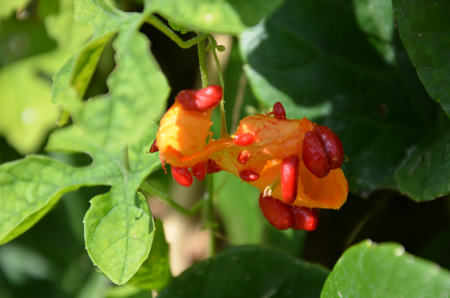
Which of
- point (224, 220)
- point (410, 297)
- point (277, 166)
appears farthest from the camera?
point (224, 220)

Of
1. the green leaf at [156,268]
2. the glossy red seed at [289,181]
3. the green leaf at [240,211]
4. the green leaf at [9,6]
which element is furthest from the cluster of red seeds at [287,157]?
the green leaf at [9,6]

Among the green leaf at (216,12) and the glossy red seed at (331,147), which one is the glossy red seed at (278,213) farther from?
the green leaf at (216,12)

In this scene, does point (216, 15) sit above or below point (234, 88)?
above

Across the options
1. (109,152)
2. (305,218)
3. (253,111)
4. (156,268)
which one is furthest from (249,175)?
(253,111)

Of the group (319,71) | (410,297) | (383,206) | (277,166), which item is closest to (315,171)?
(277,166)

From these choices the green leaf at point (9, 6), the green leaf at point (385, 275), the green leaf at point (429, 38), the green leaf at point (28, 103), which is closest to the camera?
the green leaf at point (385, 275)

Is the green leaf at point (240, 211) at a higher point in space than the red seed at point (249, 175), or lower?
lower

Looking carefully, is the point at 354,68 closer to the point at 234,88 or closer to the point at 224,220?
the point at 234,88
